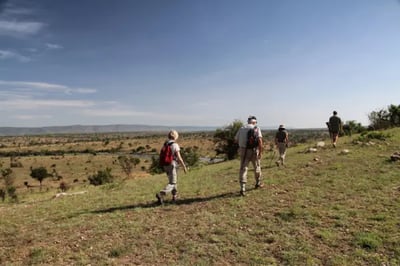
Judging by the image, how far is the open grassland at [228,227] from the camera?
6754mm

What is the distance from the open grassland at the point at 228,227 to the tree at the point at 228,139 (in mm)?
32207

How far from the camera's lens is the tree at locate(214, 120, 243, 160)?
148 ft

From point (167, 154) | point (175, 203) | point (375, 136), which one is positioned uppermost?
point (375, 136)

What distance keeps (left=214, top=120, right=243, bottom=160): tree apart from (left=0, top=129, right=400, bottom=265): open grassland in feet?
106

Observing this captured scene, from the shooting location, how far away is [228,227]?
321 inches

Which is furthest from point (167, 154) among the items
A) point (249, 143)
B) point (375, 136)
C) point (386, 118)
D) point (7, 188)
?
point (7, 188)

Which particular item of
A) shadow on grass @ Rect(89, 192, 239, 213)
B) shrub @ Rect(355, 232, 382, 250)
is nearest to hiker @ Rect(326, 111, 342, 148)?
shadow on grass @ Rect(89, 192, 239, 213)

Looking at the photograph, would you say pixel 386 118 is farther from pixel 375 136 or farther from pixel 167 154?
pixel 167 154

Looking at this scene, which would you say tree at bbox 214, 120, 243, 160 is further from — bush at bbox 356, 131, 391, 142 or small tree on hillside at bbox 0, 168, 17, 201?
small tree on hillside at bbox 0, 168, 17, 201

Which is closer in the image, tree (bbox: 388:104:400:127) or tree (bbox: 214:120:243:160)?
tree (bbox: 388:104:400:127)

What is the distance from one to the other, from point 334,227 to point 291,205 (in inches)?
73.2

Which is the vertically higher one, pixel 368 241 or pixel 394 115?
pixel 394 115

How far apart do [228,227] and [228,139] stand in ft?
124

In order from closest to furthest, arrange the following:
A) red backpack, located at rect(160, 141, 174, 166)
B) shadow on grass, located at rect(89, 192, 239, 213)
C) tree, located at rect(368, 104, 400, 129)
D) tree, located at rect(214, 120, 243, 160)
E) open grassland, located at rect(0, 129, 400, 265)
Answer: open grassland, located at rect(0, 129, 400, 265)
red backpack, located at rect(160, 141, 174, 166)
shadow on grass, located at rect(89, 192, 239, 213)
tree, located at rect(368, 104, 400, 129)
tree, located at rect(214, 120, 243, 160)
